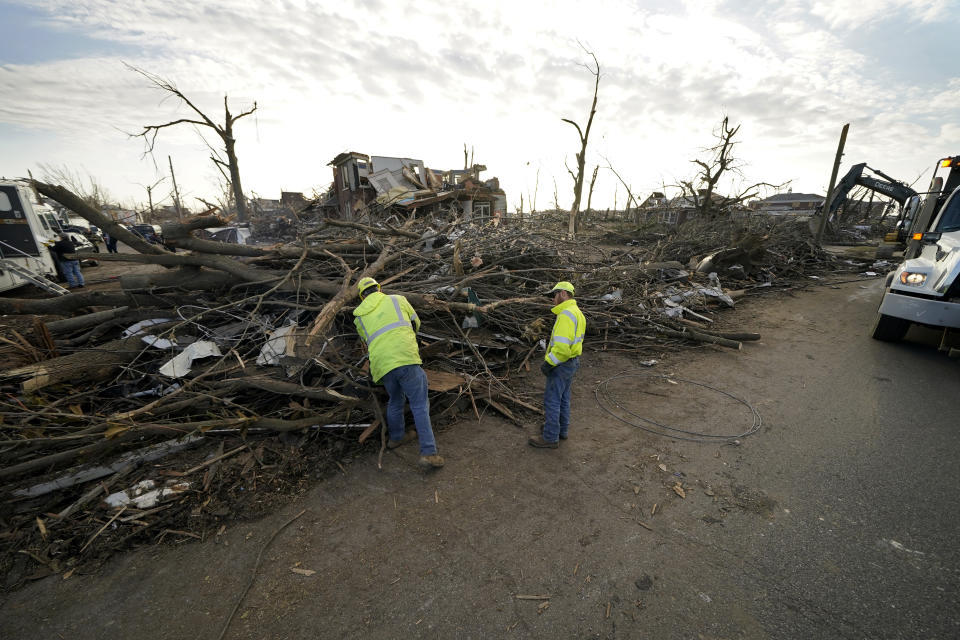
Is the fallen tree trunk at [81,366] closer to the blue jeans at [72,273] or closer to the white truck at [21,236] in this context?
the white truck at [21,236]

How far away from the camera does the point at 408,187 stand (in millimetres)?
17984

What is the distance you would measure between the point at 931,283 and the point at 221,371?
949 centimetres

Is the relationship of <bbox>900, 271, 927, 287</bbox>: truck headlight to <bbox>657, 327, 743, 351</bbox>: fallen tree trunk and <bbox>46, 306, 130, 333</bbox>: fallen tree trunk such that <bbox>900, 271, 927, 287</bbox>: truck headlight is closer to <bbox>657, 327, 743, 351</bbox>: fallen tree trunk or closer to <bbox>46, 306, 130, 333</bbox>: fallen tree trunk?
<bbox>657, 327, 743, 351</bbox>: fallen tree trunk

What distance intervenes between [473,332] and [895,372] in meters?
6.16

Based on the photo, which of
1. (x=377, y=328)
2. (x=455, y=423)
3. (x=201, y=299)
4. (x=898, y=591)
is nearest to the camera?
(x=898, y=591)

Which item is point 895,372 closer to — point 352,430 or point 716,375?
point 716,375

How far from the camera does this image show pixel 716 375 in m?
5.38

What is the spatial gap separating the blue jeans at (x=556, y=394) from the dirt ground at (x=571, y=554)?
26 centimetres

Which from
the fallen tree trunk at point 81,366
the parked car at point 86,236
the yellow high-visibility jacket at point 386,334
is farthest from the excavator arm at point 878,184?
the parked car at point 86,236

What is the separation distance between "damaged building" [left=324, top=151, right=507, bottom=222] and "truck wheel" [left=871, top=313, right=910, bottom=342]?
11259mm

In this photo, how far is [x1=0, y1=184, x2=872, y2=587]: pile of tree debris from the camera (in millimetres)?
2930

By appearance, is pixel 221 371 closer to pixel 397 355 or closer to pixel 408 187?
pixel 397 355

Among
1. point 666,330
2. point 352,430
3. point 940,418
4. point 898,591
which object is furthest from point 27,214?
point 940,418

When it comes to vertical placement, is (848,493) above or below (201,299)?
below
